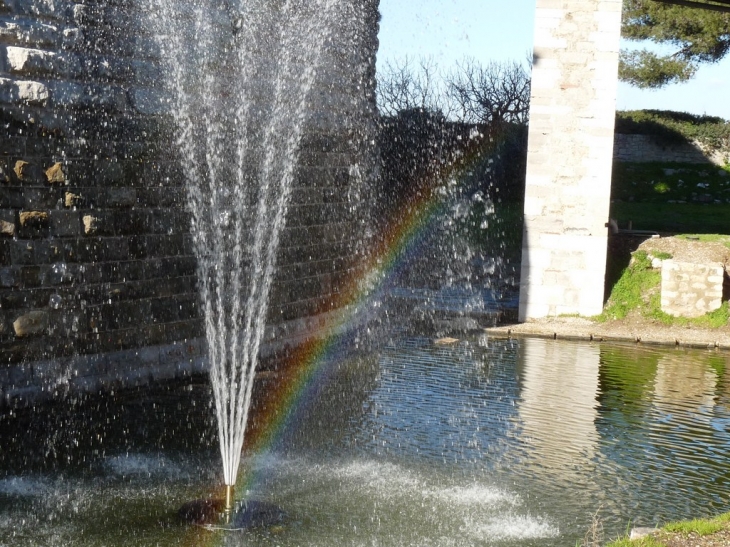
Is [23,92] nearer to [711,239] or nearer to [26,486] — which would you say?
[26,486]

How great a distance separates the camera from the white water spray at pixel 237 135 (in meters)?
8.84

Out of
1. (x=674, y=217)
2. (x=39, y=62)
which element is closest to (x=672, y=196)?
(x=674, y=217)

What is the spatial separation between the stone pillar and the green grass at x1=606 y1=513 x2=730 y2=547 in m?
7.67

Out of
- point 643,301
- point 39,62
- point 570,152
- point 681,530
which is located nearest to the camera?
point 681,530

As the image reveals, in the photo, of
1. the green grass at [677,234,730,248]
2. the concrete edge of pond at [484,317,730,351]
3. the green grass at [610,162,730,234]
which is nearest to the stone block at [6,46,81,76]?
the concrete edge of pond at [484,317,730,351]

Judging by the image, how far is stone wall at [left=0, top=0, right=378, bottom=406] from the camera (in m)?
7.35

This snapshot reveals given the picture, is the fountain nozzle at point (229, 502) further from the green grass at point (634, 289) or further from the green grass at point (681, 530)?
the green grass at point (634, 289)

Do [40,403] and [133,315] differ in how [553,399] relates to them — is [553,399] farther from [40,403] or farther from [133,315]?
[40,403]

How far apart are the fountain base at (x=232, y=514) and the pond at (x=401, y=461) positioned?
10 centimetres

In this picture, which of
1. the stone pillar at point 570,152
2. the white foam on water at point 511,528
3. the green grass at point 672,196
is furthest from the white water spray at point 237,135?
the green grass at point 672,196

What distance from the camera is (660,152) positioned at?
87.7ft

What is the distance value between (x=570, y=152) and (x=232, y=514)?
8.11 meters

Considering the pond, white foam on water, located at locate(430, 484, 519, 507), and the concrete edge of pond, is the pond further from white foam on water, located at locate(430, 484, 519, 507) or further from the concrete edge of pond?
the concrete edge of pond

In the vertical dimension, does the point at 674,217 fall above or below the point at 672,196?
below
